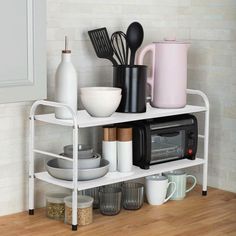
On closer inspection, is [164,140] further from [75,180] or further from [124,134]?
[75,180]

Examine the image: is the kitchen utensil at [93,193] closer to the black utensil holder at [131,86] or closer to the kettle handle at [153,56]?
the black utensil holder at [131,86]

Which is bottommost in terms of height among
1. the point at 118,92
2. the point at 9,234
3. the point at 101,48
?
the point at 9,234

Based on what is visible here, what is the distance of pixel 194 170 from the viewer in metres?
3.70

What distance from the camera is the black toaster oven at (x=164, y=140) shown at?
3125 mm

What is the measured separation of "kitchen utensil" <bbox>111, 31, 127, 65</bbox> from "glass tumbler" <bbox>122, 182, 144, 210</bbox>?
62 centimetres

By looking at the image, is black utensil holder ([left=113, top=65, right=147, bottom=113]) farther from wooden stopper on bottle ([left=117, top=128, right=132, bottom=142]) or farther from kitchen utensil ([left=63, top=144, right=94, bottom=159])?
kitchen utensil ([left=63, top=144, right=94, bottom=159])

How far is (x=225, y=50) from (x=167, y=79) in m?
0.43

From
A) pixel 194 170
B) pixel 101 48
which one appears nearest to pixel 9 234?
pixel 101 48

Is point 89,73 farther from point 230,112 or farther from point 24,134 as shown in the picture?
point 230,112

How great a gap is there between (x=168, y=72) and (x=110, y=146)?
0.48m

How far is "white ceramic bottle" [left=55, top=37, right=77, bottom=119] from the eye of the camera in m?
2.90

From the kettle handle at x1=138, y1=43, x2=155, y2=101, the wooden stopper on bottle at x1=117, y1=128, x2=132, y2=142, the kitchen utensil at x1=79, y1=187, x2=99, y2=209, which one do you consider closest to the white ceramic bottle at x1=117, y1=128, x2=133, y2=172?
the wooden stopper on bottle at x1=117, y1=128, x2=132, y2=142

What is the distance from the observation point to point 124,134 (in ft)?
10.0

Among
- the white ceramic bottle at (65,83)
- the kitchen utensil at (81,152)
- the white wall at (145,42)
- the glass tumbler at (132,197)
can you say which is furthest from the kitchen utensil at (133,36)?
the glass tumbler at (132,197)
